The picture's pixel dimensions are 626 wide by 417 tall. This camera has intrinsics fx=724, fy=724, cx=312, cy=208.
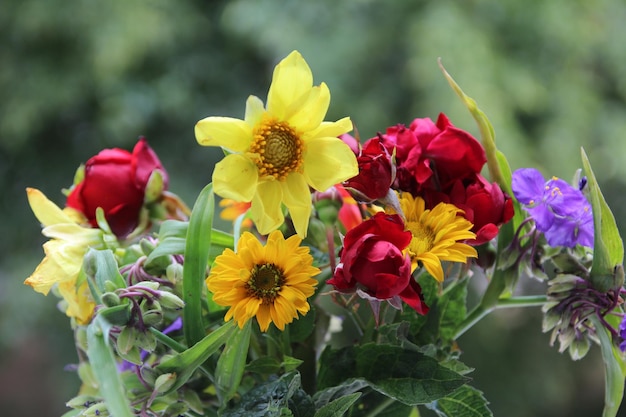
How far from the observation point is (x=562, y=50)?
2.10 meters

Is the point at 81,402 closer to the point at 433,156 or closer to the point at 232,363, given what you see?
the point at 232,363

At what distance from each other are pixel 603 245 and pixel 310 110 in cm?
17

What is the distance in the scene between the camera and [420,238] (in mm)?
363

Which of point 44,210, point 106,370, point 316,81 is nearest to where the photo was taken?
point 106,370

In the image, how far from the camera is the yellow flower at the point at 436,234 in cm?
34

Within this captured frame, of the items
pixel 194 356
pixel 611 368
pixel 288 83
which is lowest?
pixel 611 368

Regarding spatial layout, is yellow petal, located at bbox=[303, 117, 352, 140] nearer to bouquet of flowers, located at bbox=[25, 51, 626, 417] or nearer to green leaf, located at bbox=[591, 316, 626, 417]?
bouquet of flowers, located at bbox=[25, 51, 626, 417]

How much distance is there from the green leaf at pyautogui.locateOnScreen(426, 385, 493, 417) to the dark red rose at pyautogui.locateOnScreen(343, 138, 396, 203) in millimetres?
119

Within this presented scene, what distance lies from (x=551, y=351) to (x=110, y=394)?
2.01 metres

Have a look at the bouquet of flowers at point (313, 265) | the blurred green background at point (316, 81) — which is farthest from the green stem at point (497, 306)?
the blurred green background at point (316, 81)

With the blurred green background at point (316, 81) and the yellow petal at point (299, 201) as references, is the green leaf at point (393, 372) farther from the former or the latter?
the blurred green background at point (316, 81)

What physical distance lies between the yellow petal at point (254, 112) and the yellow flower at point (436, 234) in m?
0.09

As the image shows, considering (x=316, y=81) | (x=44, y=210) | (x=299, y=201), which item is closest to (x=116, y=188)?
(x=44, y=210)

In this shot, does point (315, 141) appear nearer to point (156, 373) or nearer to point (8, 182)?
point (156, 373)
